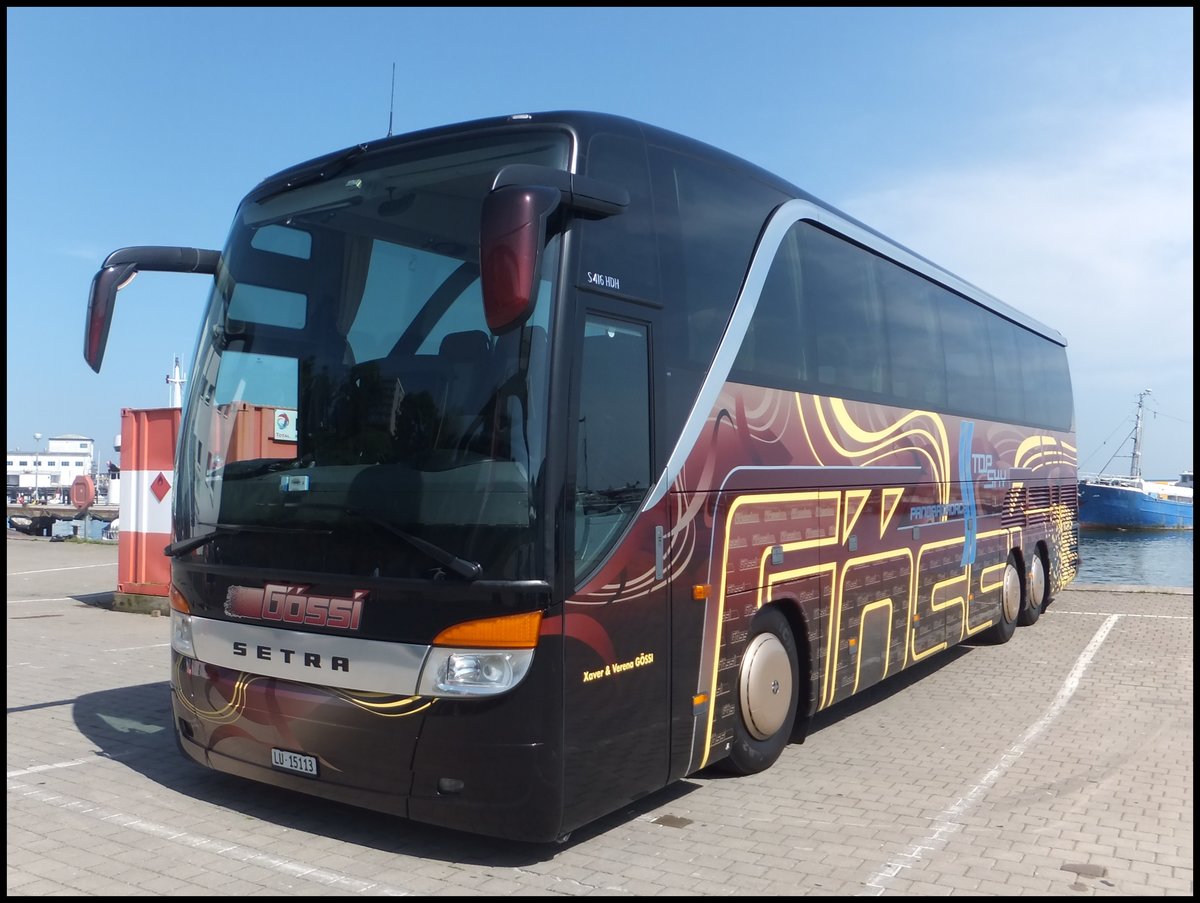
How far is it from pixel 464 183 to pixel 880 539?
183 inches

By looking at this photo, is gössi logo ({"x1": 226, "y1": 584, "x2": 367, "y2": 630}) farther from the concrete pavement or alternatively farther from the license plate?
the concrete pavement

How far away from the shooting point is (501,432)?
475 cm

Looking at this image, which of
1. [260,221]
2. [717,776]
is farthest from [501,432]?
[717,776]

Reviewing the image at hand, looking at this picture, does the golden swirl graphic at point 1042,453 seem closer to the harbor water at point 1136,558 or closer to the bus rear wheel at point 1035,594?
the bus rear wheel at point 1035,594

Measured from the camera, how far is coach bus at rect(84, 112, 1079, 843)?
4.72 metres

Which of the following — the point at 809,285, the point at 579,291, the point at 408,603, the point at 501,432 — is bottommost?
the point at 408,603

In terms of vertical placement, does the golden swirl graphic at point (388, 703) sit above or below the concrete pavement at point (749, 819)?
above

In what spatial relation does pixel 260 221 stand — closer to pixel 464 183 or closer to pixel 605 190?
pixel 464 183

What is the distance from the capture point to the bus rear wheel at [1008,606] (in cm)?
1198

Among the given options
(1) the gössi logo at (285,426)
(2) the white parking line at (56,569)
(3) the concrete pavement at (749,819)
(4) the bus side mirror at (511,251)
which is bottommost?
(2) the white parking line at (56,569)

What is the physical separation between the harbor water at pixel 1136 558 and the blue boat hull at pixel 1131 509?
51 cm

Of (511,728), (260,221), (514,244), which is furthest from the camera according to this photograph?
(260,221)

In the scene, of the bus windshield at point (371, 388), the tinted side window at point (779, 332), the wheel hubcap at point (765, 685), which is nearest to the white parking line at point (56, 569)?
the bus windshield at point (371, 388)

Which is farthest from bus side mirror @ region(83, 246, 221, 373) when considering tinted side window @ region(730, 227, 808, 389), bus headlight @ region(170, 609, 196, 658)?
tinted side window @ region(730, 227, 808, 389)
